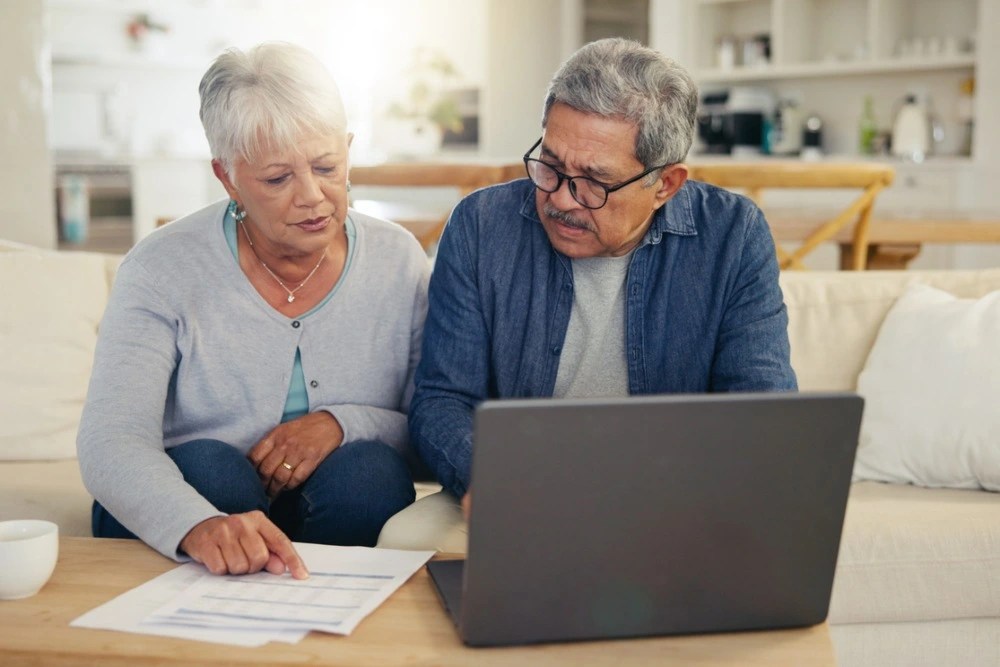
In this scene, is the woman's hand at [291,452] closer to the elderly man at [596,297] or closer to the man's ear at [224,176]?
the elderly man at [596,297]

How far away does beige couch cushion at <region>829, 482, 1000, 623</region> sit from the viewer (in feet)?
6.02

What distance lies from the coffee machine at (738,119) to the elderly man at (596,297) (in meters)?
4.41

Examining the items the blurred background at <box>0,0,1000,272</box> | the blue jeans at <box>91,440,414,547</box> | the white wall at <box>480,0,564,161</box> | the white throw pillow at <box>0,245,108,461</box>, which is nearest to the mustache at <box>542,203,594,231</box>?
the blue jeans at <box>91,440,414,547</box>

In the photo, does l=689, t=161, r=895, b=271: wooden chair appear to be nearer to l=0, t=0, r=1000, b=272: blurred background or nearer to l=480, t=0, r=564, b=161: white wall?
l=0, t=0, r=1000, b=272: blurred background

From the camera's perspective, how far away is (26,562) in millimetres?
1197

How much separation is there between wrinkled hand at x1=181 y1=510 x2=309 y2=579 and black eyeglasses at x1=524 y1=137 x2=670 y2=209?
0.59 m

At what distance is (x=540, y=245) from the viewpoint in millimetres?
1707

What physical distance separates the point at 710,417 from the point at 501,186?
2.73ft

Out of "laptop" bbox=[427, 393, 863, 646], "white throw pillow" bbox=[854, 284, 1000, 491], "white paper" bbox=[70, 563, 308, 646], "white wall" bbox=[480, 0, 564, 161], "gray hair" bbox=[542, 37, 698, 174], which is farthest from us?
"white wall" bbox=[480, 0, 564, 161]

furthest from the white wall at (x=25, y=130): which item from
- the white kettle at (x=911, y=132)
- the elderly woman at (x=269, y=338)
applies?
the white kettle at (x=911, y=132)

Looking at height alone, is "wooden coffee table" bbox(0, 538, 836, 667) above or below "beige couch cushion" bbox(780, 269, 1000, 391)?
below

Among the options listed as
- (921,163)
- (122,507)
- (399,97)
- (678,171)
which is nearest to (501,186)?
(678,171)

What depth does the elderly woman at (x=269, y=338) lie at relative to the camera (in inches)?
61.1

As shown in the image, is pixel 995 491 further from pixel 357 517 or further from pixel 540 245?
pixel 357 517
